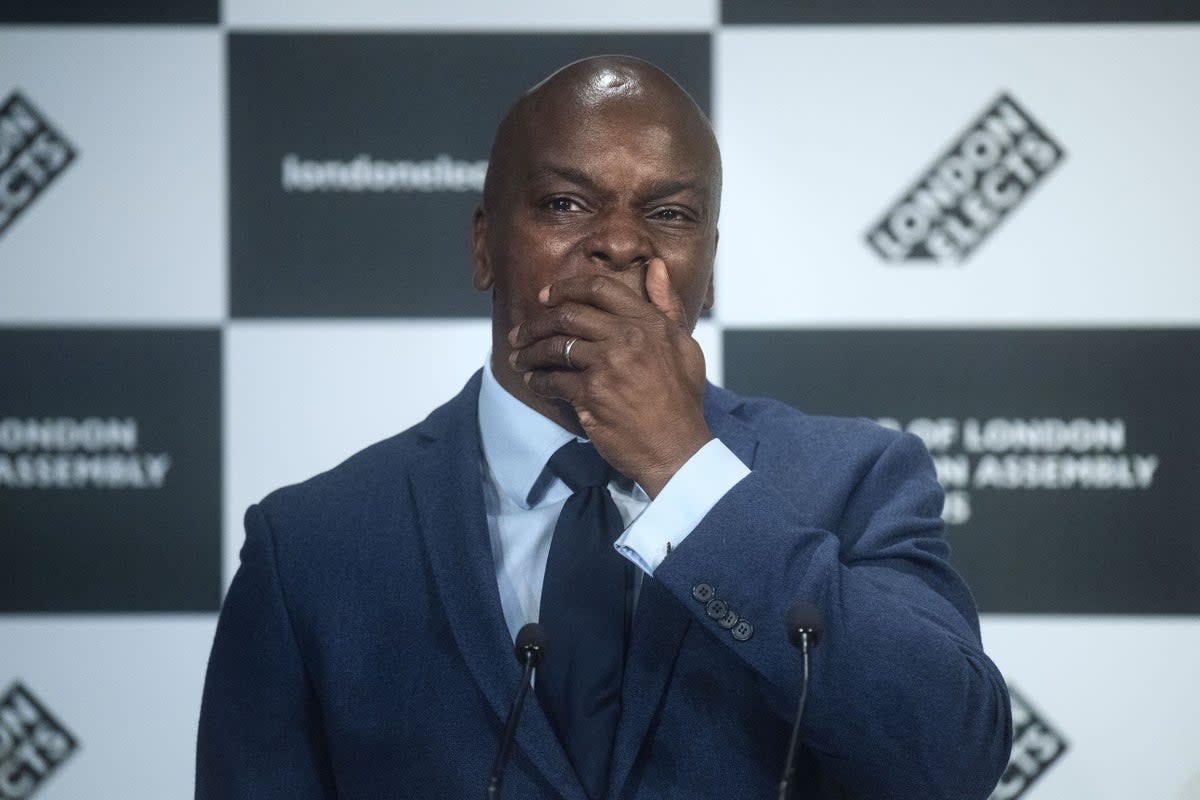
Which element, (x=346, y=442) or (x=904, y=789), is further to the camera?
(x=346, y=442)

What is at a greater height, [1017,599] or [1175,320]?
[1175,320]

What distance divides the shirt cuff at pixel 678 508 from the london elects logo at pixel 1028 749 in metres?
1.33

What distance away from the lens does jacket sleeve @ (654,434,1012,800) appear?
1.14m

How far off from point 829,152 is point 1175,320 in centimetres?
66

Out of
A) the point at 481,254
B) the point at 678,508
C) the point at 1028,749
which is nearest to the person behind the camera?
the point at 678,508

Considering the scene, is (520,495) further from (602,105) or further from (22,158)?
(22,158)

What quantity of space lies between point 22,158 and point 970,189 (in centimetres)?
167

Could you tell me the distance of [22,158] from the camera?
2.37m

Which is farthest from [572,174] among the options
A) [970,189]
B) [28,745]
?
[28,745]

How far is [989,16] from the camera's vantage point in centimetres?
234

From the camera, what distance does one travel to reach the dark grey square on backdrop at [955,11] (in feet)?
7.68

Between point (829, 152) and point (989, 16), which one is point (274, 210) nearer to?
point (829, 152)

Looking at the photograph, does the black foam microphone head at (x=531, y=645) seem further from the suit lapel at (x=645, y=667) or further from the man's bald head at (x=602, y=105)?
the man's bald head at (x=602, y=105)

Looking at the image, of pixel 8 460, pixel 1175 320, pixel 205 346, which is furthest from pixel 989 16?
pixel 8 460
